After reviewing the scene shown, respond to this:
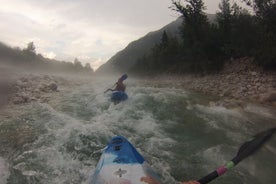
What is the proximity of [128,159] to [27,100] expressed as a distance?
8912 millimetres

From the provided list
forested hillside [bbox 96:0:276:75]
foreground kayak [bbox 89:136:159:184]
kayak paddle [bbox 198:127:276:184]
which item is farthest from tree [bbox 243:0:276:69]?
foreground kayak [bbox 89:136:159:184]

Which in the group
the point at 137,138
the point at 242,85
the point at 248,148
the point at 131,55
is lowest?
the point at 242,85

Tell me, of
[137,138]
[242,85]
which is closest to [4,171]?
[137,138]

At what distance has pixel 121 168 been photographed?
5.56m

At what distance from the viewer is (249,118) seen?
1070 centimetres

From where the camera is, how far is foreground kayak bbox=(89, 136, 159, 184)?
5246 millimetres

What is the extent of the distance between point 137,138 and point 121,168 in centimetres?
319

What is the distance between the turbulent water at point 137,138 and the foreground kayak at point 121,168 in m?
0.68

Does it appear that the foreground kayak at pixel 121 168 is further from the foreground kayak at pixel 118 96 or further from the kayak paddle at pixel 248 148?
the foreground kayak at pixel 118 96

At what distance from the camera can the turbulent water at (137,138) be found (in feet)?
21.6

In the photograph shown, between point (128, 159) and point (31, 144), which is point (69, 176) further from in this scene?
point (31, 144)

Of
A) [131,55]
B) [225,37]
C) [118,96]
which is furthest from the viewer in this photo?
[131,55]

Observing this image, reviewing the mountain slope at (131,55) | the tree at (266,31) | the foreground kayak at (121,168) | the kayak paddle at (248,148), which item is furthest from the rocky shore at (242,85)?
the mountain slope at (131,55)

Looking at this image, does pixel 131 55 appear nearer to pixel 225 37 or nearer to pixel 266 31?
pixel 225 37
